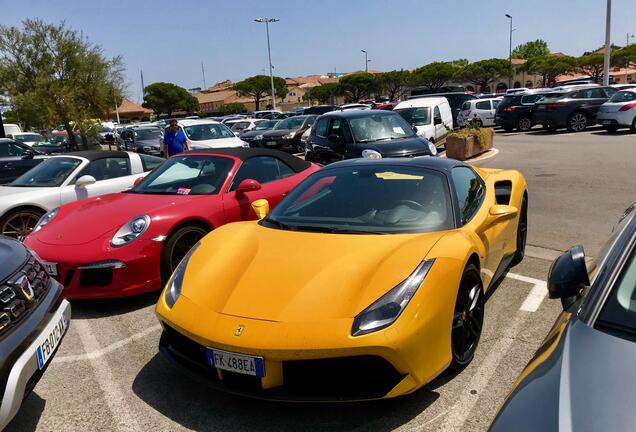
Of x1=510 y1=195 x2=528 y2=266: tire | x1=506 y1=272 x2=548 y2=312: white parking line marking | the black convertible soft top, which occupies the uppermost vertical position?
the black convertible soft top

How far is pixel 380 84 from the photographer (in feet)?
241

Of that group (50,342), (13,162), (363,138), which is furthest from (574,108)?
(50,342)

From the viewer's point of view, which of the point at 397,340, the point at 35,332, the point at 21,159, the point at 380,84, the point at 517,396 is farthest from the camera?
the point at 380,84

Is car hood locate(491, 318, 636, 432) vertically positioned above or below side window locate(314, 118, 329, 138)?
below

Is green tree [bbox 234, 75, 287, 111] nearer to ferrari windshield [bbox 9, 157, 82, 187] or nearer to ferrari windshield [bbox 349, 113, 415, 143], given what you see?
ferrari windshield [bbox 349, 113, 415, 143]

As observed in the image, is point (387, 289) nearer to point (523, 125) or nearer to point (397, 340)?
point (397, 340)

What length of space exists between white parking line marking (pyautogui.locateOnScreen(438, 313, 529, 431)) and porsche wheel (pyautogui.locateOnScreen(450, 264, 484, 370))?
0.11 metres

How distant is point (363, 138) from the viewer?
980 centimetres

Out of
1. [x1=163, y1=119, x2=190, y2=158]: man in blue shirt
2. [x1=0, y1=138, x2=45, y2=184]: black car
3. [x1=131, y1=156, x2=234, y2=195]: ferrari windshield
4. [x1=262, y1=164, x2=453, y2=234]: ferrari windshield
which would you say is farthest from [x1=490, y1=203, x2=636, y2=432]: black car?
[x1=0, y1=138, x2=45, y2=184]: black car

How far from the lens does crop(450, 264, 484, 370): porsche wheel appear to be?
9.91 feet

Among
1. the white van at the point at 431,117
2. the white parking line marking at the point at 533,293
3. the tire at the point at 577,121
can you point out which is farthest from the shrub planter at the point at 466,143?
the white parking line marking at the point at 533,293

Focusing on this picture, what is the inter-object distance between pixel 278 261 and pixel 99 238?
2143mm

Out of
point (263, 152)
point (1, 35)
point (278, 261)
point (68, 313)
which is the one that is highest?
point (1, 35)

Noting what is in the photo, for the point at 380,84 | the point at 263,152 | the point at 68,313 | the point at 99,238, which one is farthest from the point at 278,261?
the point at 380,84
